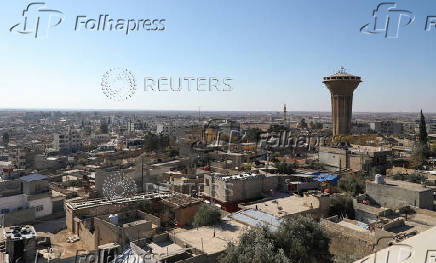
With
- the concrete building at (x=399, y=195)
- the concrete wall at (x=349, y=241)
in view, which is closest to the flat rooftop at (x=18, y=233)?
the concrete wall at (x=349, y=241)

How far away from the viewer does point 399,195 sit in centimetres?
1278

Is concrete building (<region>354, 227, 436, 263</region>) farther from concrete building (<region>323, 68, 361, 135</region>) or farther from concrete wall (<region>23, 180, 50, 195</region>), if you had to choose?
concrete building (<region>323, 68, 361, 135</region>)

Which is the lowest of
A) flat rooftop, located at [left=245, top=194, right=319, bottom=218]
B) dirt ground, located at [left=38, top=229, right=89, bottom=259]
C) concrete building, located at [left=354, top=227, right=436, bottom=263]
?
dirt ground, located at [left=38, top=229, right=89, bottom=259]

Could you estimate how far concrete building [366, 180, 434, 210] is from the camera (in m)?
12.4

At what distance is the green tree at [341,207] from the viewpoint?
12.0m

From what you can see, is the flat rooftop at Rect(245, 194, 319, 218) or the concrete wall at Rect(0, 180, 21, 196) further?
the concrete wall at Rect(0, 180, 21, 196)

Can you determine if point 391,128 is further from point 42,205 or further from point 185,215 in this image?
point 42,205

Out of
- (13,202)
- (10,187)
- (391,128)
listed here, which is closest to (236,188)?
(13,202)

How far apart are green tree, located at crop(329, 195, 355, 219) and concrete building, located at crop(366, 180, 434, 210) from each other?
1.80 meters

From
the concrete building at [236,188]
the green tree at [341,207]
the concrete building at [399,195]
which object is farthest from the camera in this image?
the concrete building at [236,188]

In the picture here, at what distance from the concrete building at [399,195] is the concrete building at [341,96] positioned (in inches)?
983

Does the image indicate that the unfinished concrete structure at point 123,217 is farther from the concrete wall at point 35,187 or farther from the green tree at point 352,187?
the green tree at point 352,187

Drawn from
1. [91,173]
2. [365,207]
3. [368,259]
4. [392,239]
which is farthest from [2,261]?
[91,173]

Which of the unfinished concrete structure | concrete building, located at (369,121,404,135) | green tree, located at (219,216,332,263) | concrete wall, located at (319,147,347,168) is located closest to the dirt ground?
the unfinished concrete structure
